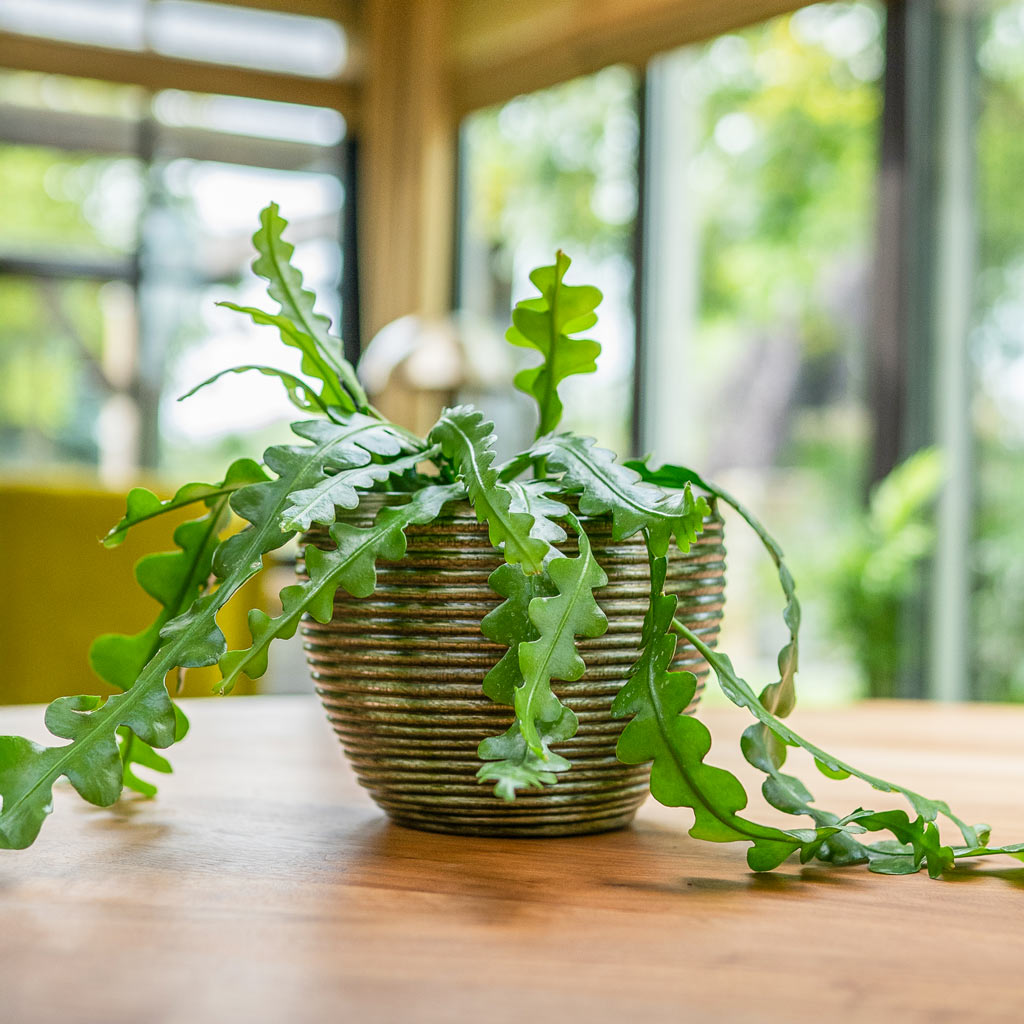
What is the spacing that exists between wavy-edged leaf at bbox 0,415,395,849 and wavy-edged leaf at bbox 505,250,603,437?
13 centimetres

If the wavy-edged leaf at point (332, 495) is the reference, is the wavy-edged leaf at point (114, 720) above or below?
below

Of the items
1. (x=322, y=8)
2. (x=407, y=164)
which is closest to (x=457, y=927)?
(x=407, y=164)

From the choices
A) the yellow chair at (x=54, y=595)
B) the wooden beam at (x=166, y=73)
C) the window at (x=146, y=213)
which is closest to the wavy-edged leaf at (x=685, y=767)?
the yellow chair at (x=54, y=595)

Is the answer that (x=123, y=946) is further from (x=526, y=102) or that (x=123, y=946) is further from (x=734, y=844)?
(x=526, y=102)

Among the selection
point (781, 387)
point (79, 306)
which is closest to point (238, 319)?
point (79, 306)

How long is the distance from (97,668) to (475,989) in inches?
12.9

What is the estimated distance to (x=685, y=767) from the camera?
0.51 m

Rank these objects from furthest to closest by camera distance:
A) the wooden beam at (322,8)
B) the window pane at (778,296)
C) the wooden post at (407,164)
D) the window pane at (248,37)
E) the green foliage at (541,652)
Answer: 1. the wooden beam at (322,8)
2. the window pane at (248,37)
3. the wooden post at (407,164)
4. the window pane at (778,296)
5. the green foliage at (541,652)

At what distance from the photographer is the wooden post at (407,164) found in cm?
493

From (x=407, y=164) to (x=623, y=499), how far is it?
474 cm

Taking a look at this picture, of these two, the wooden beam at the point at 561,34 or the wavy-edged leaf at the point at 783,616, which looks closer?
the wavy-edged leaf at the point at 783,616

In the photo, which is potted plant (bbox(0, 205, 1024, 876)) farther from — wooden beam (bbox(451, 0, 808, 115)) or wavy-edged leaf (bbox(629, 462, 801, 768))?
wooden beam (bbox(451, 0, 808, 115))

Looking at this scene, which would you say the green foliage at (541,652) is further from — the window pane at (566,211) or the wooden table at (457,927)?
the window pane at (566,211)

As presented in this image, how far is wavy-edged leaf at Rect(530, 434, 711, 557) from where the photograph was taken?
1.65 feet
